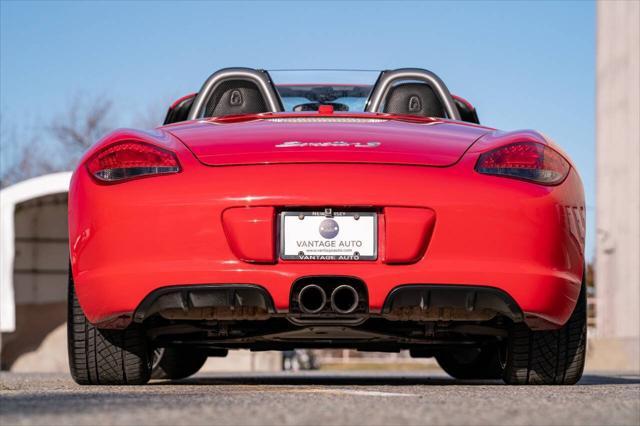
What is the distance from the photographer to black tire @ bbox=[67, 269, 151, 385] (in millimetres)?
4902

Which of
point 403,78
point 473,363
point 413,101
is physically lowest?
point 473,363

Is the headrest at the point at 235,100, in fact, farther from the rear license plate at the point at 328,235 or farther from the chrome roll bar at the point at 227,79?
the rear license plate at the point at 328,235

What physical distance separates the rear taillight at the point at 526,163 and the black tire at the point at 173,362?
8.17 feet

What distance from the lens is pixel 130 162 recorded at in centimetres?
442

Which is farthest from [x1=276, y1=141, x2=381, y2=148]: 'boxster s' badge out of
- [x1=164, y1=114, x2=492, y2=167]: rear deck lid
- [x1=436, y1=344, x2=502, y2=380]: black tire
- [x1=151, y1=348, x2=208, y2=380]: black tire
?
[x1=151, y1=348, x2=208, y2=380]: black tire

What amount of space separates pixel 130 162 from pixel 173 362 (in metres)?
2.31

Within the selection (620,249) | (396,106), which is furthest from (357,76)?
(620,249)

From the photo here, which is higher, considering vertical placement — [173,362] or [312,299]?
[312,299]

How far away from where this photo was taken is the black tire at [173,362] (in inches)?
250

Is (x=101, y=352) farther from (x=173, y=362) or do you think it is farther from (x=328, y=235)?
(x=173, y=362)

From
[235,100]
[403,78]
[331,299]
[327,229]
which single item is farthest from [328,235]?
[403,78]

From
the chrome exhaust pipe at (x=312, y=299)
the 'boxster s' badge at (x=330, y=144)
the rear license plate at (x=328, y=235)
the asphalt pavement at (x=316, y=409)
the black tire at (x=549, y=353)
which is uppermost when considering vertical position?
the 'boxster s' badge at (x=330, y=144)

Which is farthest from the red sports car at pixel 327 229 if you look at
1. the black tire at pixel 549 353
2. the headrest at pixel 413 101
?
the headrest at pixel 413 101

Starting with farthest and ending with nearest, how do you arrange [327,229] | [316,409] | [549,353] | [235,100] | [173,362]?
[173,362] < [235,100] < [549,353] < [327,229] < [316,409]
